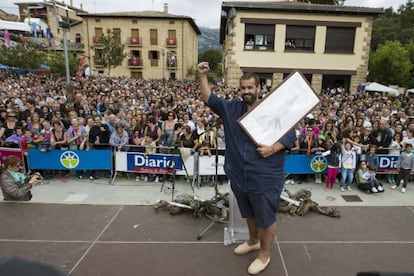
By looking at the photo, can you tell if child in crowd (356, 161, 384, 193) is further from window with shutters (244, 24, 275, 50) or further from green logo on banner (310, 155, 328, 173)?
window with shutters (244, 24, 275, 50)

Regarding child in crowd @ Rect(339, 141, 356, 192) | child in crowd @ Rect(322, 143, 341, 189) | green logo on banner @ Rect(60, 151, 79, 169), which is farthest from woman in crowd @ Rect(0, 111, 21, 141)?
child in crowd @ Rect(339, 141, 356, 192)

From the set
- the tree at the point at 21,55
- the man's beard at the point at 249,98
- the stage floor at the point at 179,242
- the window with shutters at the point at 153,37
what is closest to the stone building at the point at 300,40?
the stage floor at the point at 179,242

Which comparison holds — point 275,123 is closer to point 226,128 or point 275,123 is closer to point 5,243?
point 226,128

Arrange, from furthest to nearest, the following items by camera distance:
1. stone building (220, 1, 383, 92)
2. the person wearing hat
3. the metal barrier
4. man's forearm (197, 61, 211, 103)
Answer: stone building (220, 1, 383, 92) < the person wearing hat < the metal barrier < man's forearm (197, 61, 211, 103)

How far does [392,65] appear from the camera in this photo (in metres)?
26.0

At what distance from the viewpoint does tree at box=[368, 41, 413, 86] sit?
25.7 meters

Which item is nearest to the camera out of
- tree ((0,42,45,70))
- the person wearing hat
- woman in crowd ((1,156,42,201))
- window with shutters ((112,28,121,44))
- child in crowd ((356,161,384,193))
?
woman in crowd ((1,156,42,201))

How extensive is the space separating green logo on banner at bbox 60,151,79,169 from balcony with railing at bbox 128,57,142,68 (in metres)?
37.3

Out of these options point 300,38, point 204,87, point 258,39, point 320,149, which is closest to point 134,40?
point 258,39

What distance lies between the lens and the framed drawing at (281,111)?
2.93 meters

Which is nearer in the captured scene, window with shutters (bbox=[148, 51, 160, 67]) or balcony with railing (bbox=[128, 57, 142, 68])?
balcony with railing (bbox=[128, 57, 142, 68])

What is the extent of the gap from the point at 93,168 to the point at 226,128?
4.80 metres

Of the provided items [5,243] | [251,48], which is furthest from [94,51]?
[5,243]

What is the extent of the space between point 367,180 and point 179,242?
4532 mm
